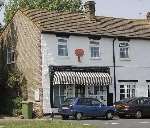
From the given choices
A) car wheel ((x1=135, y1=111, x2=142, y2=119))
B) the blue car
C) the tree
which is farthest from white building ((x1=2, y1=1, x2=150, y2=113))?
the tree

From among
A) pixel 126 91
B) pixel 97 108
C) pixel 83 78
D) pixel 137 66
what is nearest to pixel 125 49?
pixel 137 66

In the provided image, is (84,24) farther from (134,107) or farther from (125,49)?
(134,107)

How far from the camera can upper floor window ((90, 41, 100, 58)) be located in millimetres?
42872

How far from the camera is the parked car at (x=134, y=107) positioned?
124ft

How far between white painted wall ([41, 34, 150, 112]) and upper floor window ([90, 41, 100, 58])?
0.36 meters

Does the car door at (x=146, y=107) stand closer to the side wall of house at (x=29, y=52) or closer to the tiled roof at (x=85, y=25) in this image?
the tiled roof at (x=85, y=25)

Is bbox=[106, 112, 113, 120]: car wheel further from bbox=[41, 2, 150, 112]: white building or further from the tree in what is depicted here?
the tree

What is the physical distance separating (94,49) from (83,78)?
134 inches

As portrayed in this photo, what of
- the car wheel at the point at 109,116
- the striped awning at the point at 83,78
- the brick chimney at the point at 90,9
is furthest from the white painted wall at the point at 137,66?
the car wheel at the point at 109,116

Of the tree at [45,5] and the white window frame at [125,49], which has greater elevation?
the tree at [45,5]

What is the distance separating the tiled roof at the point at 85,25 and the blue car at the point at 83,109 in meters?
7.42

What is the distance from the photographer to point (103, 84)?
42125 mm

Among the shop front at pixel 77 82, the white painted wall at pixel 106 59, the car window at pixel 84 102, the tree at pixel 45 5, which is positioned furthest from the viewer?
the tree at pixel 45 5

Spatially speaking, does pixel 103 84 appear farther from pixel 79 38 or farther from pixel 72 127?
pixel 72 127
